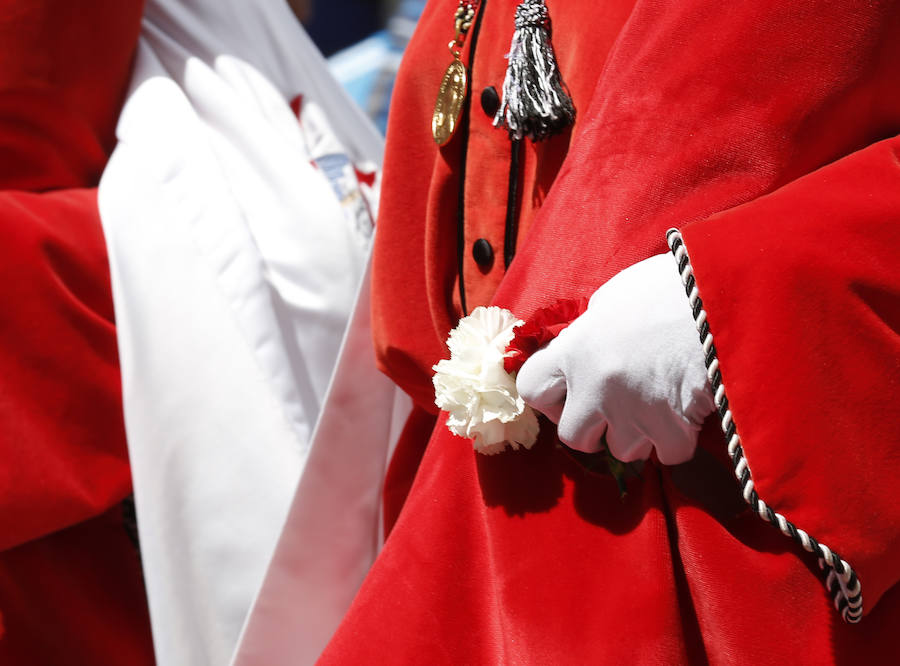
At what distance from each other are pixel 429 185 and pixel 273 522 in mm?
416

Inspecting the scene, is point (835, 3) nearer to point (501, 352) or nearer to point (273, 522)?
point (501, 352)

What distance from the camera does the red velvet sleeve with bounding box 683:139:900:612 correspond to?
556 millimetres

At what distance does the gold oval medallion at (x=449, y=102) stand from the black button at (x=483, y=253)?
0.10 metres

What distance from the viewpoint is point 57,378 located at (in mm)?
1027

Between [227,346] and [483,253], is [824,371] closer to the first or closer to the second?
[483,253]

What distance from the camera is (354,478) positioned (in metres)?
1.02

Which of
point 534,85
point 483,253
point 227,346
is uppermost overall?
point 534,85

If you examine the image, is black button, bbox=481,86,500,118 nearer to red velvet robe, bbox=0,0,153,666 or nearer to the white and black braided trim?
the white and black braided trim

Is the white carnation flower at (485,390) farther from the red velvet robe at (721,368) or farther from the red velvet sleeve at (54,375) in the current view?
the red velvet sleeve at (54,375)

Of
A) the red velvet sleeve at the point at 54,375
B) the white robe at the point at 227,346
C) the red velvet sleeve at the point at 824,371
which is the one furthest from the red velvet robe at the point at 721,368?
the red velvet sleeve at the point at 54,375

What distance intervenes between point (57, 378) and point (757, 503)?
756 mm

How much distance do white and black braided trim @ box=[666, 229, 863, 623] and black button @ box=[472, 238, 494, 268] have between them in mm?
244

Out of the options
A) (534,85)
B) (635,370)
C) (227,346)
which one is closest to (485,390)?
(635,370)

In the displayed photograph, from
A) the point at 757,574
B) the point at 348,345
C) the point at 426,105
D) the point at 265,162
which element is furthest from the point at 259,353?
the point at 757,574
